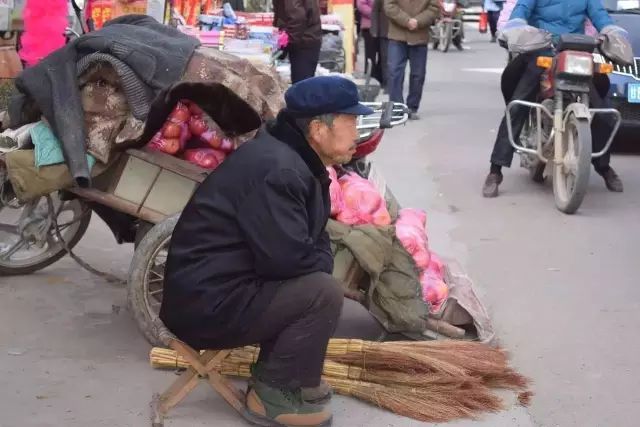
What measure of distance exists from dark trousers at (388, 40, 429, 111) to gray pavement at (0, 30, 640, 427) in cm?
342

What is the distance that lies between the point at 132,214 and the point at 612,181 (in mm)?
5011

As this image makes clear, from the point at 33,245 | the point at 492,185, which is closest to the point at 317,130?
the point at 33,245

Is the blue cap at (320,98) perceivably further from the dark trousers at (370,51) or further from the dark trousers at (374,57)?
the dark trousers at (370,51)

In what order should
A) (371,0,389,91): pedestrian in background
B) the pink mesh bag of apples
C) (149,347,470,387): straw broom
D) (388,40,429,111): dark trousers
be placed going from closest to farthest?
(149,347,470,387): straw broom
the pink mesh bag of apples
(388,40,429,111): dark trousers
(371,0,389,91): pedestrian in background

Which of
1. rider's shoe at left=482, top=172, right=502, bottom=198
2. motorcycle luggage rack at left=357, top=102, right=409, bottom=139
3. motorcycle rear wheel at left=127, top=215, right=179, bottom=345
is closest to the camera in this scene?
motorcycle rear wheel at left=127, top=215, right=179, bottom=345

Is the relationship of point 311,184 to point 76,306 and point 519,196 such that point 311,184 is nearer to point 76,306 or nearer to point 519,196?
point 76,306

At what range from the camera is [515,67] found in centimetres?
882

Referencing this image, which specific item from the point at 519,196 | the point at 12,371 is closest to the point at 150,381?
the point at 12,371

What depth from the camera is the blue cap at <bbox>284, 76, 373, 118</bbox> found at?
4242 millimetres

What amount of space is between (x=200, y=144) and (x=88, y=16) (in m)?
4.09

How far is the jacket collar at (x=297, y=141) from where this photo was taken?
4.28 m

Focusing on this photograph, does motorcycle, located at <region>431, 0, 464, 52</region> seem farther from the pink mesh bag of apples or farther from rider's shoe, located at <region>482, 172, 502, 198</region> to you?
the pink mesh bag of apples

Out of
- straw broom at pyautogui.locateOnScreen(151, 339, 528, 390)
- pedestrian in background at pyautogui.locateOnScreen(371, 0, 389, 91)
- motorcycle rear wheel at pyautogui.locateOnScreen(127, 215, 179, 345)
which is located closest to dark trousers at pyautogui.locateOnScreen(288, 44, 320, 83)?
pedestrian in background at pyautogui.locateOnScreen(371, 0, 389, 91)

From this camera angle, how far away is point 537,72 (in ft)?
28.5
